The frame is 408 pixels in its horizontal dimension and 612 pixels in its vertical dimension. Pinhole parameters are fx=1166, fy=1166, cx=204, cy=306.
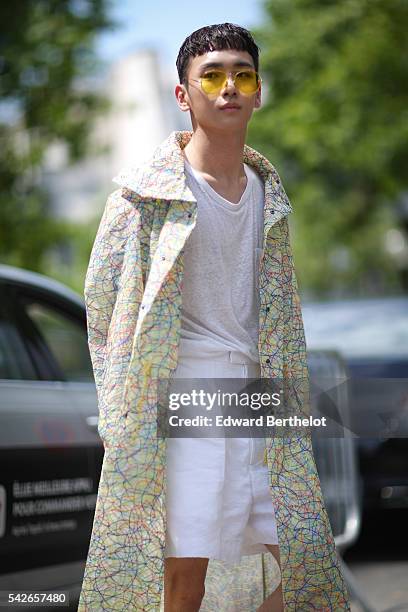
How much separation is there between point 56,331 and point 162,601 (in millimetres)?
6066

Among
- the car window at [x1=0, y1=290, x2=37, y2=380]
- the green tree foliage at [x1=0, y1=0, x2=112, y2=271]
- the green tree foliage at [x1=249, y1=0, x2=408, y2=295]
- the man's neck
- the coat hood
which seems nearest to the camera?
the coat hood

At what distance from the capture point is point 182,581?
3094mm

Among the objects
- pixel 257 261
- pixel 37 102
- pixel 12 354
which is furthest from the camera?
pixel 37 102

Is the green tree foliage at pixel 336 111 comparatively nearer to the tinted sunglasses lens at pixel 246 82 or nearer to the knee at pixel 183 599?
the tinted sunglasses lens at pixel 246 82

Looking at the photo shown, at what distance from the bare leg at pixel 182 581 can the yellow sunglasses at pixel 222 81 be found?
127 centimetres

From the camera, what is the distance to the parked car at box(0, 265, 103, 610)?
180 inches

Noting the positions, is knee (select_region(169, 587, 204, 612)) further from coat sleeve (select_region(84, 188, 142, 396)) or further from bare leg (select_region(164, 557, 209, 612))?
coat sleeve (select_region(84, 188, 142, 396))

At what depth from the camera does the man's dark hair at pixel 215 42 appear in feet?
10.6

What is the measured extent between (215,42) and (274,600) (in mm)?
1583

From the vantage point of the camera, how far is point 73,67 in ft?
56.8

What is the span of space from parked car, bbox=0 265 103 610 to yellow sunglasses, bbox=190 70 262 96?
191 centimetres

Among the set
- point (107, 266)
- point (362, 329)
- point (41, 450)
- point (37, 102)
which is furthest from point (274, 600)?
point (37, 102)

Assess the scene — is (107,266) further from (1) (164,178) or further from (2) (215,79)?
(2) (215,79)

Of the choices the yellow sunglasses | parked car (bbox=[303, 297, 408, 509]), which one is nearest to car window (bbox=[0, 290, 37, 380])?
parked car (bbox=[303, 297, 408, 509])
